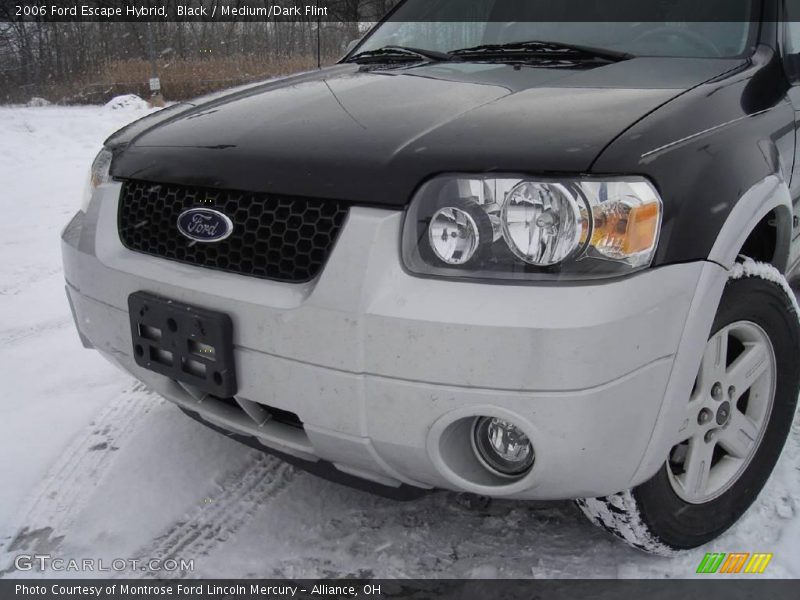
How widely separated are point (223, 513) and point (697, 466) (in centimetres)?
143

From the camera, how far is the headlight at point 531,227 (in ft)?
5.04

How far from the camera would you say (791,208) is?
2.14 metres

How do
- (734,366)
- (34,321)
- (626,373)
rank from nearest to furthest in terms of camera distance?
(626,373), (734,366), (34,321)

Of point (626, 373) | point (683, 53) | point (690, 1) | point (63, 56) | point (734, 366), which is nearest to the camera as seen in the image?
point (626, 373)

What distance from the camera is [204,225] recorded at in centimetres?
187

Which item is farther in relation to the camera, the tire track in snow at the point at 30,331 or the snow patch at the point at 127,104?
the snow patch at the point at 127,104

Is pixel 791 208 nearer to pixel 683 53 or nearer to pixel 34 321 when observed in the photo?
pixel 683 53

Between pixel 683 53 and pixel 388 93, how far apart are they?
1.01 meters

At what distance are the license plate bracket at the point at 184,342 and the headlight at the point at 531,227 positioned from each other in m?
0.54

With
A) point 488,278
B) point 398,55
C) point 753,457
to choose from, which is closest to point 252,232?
point 488,278

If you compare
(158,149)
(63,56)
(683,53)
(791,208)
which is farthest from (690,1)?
(63,56)

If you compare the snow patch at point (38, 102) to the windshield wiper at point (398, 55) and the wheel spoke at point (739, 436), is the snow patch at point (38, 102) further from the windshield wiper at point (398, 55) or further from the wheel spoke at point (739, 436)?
the wheel spoke at point (739, 436)

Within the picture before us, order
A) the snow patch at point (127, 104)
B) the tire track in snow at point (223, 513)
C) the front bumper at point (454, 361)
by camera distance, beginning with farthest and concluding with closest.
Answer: the snow patch at point (127, 104)
the tire track in snow at point (223, 513)
the front bumper at point (454, 361)

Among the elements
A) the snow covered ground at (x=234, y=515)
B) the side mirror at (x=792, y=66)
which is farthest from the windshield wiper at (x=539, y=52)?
the snow covered ground at (x=234, y=515)
